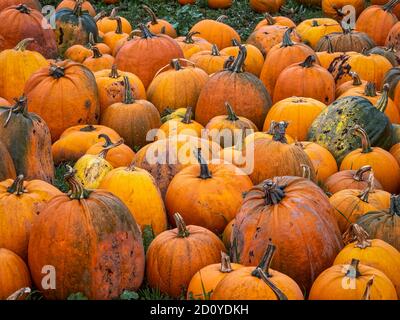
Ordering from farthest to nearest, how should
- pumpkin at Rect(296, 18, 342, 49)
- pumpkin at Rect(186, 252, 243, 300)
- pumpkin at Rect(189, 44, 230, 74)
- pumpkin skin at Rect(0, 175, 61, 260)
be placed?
pumpkin at Rect(296, 18, 342, 49) < pumpkin at Rect(189, 44, 230, 74) < pumpkin skin at Rect(0, 175, 61, 260) < pumpkin at Rect(186, 252, 243, 300)

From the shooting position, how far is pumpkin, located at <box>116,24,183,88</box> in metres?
7.34

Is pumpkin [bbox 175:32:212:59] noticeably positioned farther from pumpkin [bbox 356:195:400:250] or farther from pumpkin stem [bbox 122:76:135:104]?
pumpkin [bbox 356:195:400:250]

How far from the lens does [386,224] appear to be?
4.45m

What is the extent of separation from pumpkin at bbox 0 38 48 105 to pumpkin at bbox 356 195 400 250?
3395 millimetres

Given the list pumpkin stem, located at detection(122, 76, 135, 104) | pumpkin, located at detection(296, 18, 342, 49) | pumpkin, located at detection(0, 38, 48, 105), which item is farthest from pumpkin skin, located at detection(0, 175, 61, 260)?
pumpkin, located at detection(296, 18, 342, 49)

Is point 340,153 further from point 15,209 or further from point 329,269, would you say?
point 15,209

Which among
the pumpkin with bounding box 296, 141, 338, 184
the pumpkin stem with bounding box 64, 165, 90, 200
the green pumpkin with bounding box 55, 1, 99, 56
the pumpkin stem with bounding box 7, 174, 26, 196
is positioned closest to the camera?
the pumpkin stem with bounding box 64, 165, 90, 200

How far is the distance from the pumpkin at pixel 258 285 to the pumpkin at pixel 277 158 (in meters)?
1.39

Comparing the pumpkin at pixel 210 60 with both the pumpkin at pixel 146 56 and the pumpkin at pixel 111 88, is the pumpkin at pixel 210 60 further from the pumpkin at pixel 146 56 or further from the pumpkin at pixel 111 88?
the pumpkin at pixel 111 88

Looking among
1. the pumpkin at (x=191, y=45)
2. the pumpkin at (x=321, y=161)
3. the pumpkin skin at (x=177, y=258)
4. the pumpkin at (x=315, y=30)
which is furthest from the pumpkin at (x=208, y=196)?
the pumpkin at (x=315, y=30)

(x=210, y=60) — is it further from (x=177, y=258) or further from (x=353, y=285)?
(x=353, y=285)

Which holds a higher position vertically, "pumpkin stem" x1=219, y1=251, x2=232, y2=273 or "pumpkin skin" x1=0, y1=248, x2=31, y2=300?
"pumpkin stem" x1=219, y1=251, x2=232, y2=273
